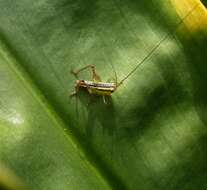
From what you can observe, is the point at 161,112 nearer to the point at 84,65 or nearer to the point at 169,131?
the point at 169,131

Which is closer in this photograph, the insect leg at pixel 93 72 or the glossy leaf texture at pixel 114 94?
the glossy leaf texture at pixel 114 94

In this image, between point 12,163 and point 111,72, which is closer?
point 12,163

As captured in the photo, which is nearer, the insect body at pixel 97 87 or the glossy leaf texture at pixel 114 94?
the glossy leaf texture at pixel 114 94

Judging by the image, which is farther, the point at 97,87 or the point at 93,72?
the point at 97,87

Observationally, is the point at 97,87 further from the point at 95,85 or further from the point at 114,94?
the point at 114,94

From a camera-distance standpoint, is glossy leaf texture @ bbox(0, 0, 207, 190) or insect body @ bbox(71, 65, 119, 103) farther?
insect body @ bbox(71, 65, 119, 103)

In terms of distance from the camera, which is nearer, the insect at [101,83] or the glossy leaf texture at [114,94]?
the glossy leaf texture at [114,94]

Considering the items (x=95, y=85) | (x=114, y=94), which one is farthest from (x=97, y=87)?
(x=114, y=94)

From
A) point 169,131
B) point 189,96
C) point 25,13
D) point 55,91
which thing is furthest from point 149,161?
point 25,13
